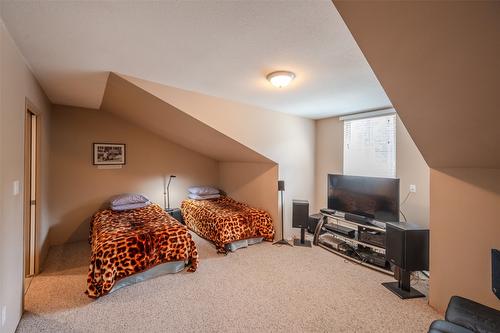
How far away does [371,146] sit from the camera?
12.7 ft

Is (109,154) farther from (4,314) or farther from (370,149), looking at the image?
(370,149)

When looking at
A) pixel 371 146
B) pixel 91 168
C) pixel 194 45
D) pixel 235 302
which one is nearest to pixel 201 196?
pixel 91 168

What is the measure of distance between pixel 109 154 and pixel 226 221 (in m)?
2.63

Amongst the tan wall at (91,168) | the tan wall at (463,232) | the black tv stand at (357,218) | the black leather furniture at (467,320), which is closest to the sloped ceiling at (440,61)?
the tan wall at (463,232)

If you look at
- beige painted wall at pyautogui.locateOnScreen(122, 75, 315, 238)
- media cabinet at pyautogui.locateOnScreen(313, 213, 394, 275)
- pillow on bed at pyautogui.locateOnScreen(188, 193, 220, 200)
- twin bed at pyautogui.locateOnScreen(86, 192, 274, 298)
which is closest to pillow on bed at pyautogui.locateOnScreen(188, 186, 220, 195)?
pillow on bed at pyautogui.locateOnScreen(188, 193, 220, 200)

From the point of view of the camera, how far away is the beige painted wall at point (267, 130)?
303cm

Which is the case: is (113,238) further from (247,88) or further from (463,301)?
(463,301)

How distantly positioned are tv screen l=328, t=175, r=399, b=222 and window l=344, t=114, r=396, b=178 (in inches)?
22.1

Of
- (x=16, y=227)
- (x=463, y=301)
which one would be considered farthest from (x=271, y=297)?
(x=16, y=227)

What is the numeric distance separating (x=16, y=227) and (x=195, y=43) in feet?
6.98

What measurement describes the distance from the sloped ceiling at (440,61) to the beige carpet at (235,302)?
165 cm

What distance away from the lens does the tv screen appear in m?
→ 3.04

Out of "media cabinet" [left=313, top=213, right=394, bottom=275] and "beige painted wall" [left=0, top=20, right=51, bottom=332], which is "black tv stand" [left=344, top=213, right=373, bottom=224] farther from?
"beige painted wall" [left=0, top=20, right=51, bottom=332]

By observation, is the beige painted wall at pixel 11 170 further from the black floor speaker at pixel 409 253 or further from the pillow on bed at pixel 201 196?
the black floor speaker at pixel 409 253
